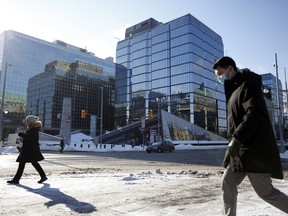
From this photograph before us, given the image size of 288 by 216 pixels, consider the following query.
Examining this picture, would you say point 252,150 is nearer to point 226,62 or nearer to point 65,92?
point 226,62

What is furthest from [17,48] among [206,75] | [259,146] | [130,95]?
[259,146]

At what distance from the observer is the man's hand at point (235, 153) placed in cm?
307

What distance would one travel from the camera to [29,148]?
739cm

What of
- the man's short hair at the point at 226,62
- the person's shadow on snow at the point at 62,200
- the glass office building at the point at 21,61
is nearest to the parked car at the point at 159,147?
the person's shadow on snow at the point at 62,200

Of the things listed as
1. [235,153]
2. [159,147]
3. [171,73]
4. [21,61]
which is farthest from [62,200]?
[21,61]

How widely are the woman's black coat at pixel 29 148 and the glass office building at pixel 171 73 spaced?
6845 centimetres

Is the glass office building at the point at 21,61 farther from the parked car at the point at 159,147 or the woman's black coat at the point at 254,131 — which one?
the woman's black coat at the point at 254,131

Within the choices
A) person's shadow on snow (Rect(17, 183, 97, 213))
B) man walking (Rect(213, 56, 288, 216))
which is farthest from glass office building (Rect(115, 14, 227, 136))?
man walking (Rect(213, 56, 288, 216))

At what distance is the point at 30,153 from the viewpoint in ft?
24.1

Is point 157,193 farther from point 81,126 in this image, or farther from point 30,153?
point 81,126

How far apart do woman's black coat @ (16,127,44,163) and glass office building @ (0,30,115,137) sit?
8453cm

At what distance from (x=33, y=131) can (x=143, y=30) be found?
9378 cm

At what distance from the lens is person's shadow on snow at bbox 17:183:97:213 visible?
4482 millimetres

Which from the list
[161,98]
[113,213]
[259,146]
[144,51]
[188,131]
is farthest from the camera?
[144,51]
